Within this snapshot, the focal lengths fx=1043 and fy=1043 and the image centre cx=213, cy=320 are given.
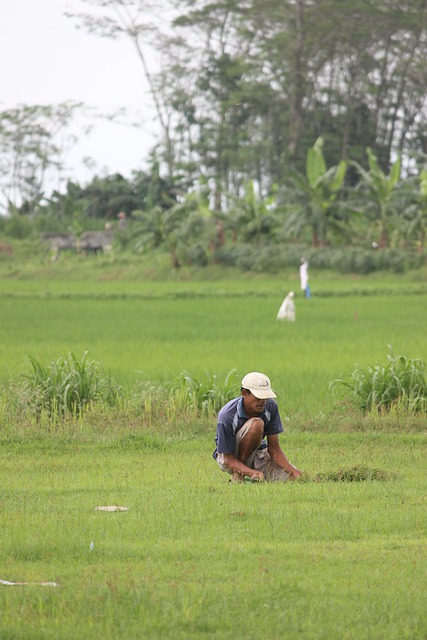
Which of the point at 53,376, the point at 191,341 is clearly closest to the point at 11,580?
the point at 53,376

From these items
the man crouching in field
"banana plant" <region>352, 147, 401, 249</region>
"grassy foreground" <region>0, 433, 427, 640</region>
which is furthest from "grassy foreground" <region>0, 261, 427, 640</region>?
"banana plant" <region>352, 147, 401, 249</region>

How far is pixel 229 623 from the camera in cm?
356

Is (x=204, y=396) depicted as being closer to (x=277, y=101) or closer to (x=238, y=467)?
(x=238, y=467)

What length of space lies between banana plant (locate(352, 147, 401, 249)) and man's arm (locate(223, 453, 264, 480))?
22581mm

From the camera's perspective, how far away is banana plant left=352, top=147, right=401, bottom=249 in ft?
92.2

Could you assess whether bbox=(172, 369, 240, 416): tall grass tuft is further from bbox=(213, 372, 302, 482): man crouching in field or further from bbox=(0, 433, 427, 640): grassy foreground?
bbox=(213, 372, 302, 482): man crouching in field

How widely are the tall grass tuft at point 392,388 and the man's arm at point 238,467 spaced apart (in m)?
3.28

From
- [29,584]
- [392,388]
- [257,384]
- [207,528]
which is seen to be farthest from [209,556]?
[392,388]

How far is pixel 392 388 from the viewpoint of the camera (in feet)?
30.2

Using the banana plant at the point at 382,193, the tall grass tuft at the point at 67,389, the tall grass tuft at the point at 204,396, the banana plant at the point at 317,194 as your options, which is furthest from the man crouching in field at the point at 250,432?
the banana plant at the point at 382,193

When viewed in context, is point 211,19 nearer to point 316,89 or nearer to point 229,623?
point 316,89

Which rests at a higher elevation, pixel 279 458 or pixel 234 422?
pixel 234 422

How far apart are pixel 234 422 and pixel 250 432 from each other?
0.14 metres

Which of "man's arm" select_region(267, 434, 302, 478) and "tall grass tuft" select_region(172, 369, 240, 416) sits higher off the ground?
"man's arm" select_region(267, 434, 302, 478)
